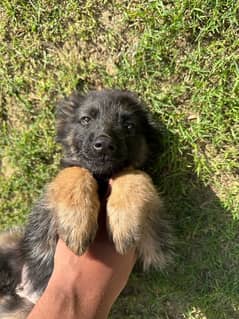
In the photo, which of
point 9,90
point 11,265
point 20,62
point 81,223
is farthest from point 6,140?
point 81,223

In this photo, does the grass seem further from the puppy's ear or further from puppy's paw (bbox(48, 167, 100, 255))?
puppy's paw (bbox(48, 167, 100, 255))

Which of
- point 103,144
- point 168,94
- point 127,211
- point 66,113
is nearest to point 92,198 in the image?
point 127,211

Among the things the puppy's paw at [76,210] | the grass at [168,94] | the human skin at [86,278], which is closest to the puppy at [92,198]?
the puppy's paw at [76,210]

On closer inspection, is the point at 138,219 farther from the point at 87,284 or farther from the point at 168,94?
the point at 168,94

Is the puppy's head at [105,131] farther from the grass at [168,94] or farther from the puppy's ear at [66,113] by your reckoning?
the grass at [168,94]

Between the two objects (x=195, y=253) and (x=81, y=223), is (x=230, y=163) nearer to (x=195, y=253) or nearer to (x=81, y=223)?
(x=195, y=253)

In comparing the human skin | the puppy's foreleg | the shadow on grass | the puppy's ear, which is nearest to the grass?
the shadow on grass
